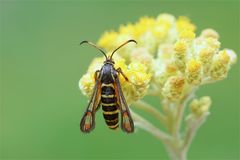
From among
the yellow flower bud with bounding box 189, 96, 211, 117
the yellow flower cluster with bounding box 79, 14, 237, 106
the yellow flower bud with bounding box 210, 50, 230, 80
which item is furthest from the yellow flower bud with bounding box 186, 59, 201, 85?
the yellow flower bud with bounding box 189, 96, 211, 117

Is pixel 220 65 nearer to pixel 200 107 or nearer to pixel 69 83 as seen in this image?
pixel 200 107

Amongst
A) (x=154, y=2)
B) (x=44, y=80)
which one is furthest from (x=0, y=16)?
(x=154, y=2)

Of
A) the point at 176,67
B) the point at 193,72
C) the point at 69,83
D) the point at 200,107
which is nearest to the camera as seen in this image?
the point at 193,72

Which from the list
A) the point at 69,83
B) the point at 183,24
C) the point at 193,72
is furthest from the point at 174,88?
the point at 69,83

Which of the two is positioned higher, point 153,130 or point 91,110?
point 91,110

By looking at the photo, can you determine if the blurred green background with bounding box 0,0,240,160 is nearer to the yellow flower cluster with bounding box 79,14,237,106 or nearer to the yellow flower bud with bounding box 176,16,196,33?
the yellow flower bud with bounding box 176,16,196,33

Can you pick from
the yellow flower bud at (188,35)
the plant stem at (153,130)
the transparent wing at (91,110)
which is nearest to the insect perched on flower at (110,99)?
the transparent wing at (91,110)

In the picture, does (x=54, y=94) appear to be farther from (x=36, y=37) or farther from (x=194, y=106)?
(x=194, y=106)

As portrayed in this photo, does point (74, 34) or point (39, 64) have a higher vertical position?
point (74, 34)

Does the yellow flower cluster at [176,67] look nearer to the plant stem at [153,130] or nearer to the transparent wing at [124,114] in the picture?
the transparent wing at [124,114]
